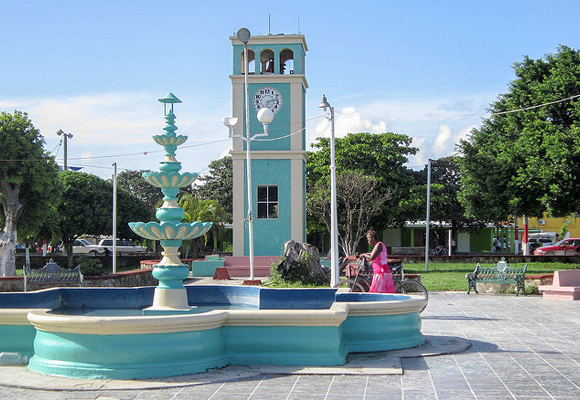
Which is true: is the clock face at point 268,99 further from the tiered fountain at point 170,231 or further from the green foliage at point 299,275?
the tiered fountain at point 170,231

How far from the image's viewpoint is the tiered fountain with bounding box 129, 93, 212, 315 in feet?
31.8

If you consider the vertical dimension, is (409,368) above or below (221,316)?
below

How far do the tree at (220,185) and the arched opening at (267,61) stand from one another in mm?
28648

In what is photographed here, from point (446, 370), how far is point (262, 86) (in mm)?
20087

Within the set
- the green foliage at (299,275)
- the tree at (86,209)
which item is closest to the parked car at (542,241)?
the tree at (86,209)

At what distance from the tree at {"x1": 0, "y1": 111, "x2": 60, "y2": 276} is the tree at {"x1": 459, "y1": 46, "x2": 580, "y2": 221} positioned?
17205mm

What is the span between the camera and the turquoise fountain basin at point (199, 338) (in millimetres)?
7965

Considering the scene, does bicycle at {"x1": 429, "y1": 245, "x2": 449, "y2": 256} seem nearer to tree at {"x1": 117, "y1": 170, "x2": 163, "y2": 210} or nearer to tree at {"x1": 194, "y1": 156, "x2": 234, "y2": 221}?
tree at {"x1": 194, "y1": 156, "x2": 234, "y2": 221}

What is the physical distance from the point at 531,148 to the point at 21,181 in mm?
19411

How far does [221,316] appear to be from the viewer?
27.9 feet

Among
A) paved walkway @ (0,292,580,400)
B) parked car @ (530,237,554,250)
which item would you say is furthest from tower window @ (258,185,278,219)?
parked car @ (530,237,554,250)

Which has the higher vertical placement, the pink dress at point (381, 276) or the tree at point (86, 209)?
the tree at point (86, 209)

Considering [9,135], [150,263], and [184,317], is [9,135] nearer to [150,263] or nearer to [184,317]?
[150,263]

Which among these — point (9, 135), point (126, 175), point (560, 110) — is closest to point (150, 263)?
point (9, 135)
